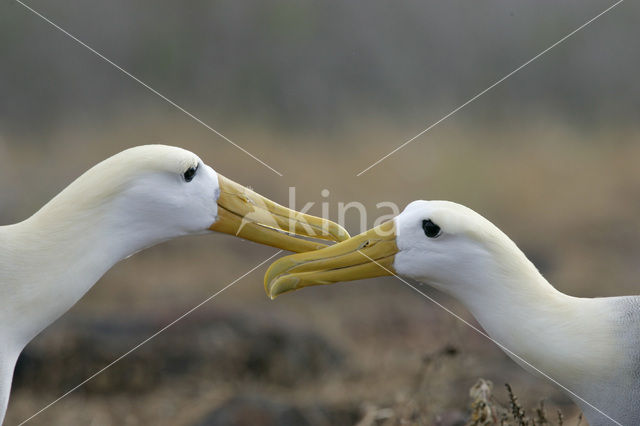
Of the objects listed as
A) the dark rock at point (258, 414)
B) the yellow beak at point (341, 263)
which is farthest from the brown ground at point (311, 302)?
the yellow beak at point (341, 263)

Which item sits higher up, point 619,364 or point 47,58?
point 47,58

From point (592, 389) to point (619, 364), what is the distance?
0.16m

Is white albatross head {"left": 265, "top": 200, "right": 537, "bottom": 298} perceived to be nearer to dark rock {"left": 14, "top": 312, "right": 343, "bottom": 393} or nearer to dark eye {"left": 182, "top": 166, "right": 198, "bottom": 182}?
dark eye {"left": 182, "top": 166, "right": 198, "bottom": 182}

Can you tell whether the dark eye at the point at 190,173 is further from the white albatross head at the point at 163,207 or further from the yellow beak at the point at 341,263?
the yellow beak at the point at 341,263

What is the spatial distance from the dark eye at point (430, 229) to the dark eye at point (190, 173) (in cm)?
114

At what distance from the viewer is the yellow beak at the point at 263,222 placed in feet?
14.5

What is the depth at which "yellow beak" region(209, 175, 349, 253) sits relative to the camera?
4.42 metres

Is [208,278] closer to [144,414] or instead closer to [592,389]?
[144,414]

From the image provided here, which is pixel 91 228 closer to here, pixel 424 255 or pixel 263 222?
pixel 263 222

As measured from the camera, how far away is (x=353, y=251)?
432cm

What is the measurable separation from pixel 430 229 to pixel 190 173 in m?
1.19

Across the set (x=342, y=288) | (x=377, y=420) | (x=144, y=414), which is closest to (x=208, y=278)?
(x=342, y=288)

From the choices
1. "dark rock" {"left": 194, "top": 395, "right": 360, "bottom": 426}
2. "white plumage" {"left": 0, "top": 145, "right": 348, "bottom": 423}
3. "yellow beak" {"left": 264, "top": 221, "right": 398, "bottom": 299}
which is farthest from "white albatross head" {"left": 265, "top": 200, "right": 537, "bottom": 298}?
"dark rock" {"left": 194, "top": 395, "right": 360, "bottom": 426}

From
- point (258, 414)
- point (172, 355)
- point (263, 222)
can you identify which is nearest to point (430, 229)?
point (263, 222)
